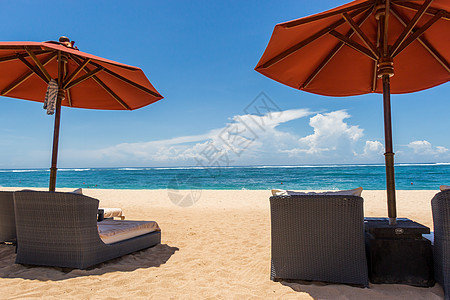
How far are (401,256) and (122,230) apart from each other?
3.04 m

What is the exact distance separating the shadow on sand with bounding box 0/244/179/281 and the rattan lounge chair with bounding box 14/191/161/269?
0.07 m

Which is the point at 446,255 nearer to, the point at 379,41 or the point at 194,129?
the point at 379,41

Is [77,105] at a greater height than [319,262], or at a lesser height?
greater

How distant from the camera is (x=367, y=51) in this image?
2.83 meters

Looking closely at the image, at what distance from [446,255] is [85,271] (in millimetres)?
3340

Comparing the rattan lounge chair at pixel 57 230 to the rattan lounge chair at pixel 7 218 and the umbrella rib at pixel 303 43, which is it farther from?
the umbrella rib at pixel 303 43

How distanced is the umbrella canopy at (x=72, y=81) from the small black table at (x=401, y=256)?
3541 millimetres

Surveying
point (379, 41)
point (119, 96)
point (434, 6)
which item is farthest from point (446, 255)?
point (119, 96)

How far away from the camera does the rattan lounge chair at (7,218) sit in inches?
146

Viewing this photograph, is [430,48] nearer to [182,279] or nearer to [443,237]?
[443,237]

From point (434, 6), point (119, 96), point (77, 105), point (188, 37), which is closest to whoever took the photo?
point (434, 6)

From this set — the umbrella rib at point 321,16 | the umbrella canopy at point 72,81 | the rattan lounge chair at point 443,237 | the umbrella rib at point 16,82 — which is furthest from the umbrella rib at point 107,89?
the rattan lounge chair at point 443,237

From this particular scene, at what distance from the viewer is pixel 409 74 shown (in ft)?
13.4

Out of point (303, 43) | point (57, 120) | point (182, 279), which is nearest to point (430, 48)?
point (303, 43)
